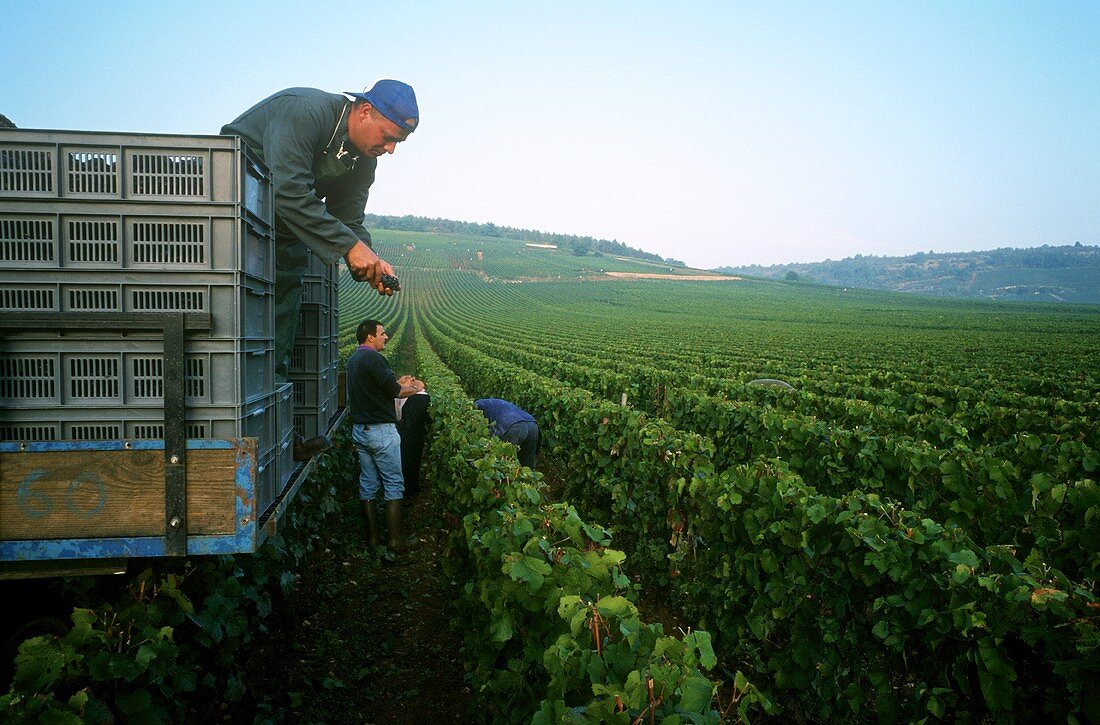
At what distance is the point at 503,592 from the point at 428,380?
889 cm

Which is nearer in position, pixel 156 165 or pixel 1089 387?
pixel 156 165

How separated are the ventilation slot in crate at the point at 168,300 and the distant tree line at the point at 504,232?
157 metres

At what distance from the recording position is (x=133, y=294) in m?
2.25

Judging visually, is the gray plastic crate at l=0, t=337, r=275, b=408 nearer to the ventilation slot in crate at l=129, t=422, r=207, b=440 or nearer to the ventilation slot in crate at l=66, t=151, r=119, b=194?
the ventilation slot in crate at l=129, t=422, r=207, b=440

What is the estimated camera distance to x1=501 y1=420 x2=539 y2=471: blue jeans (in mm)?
7328

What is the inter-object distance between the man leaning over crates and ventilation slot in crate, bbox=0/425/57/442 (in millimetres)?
1516

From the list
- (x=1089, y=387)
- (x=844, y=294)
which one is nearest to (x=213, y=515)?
(x=1089, y=387)

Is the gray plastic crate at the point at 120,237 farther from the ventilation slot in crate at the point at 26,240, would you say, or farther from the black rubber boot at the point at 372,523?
the black rubber boot at the point at 372,523

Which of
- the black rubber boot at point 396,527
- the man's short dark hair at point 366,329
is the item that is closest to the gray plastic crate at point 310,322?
the man's short dark hair at point 366,329

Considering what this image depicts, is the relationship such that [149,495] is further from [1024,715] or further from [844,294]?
[844,294]

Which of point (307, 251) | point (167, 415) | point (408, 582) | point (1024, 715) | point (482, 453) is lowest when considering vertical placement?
point (408, 582)

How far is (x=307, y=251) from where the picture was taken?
14.9 ft

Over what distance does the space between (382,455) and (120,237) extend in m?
4.55

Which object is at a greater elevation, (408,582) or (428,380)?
(428,380)
